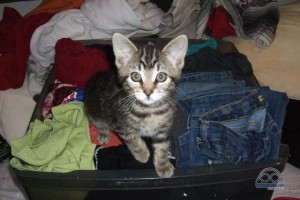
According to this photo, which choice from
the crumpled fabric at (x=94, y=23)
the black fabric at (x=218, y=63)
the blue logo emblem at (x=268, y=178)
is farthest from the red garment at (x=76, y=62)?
the blue logo emblem at (x=268, y=178)

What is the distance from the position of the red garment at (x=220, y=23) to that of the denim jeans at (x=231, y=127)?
1.95ft

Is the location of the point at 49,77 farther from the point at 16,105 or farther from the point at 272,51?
the point at 272,51

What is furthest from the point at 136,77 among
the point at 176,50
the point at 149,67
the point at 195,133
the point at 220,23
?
the point at 220,23

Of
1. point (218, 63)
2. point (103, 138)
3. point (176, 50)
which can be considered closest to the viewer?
point (176, 50)

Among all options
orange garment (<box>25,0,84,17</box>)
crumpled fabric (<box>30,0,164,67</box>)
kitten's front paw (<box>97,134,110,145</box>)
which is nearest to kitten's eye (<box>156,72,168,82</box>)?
kitten's front paw (<box>97,134,110,145</box>)

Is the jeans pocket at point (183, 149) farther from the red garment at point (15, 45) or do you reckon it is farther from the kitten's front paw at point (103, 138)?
the red garment at point (15, 45)

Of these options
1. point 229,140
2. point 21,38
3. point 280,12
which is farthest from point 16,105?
point 280,12

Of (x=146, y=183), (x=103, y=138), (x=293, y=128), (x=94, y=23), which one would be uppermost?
(x=94, y=23)

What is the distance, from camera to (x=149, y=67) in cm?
96

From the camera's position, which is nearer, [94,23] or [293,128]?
[293,128]

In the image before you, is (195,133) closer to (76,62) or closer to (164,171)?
(164,171)

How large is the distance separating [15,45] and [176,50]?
3.10 ft

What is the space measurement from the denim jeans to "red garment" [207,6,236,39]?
23.4 inches

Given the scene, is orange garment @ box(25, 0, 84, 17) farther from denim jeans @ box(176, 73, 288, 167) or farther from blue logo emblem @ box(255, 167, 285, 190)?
blue logo emblem @ box(255, 167, 285, 190)
